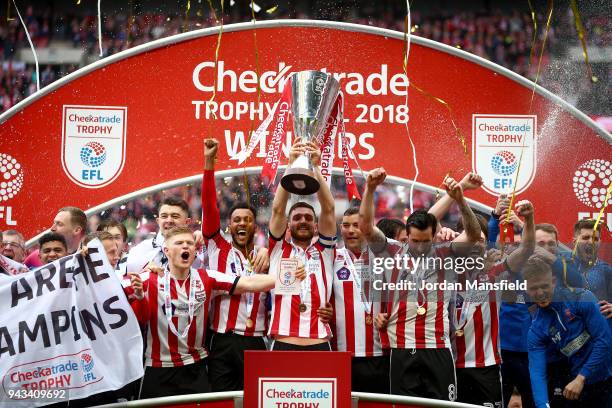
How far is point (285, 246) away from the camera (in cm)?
464

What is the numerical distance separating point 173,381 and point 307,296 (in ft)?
2.57

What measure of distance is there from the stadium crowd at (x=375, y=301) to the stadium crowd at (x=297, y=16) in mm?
1656

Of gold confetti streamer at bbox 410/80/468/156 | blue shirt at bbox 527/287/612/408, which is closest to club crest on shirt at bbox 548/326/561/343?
blue shirt at bbox 527/287/612/408

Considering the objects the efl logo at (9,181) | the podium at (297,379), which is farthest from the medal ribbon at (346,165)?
the efl logo at (9,181)

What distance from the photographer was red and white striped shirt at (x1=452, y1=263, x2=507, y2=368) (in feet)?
15.3

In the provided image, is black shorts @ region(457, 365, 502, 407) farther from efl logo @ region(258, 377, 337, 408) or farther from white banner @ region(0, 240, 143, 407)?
white banner @ region(0, 240, 143, 407)

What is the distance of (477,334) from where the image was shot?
471 cm

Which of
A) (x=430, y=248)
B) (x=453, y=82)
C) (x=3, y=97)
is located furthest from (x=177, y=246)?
(x=3, y=97)

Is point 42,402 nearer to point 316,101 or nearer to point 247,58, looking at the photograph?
point 316,101

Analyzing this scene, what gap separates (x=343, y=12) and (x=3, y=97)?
207 inches

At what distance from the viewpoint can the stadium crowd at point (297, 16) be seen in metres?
6.27

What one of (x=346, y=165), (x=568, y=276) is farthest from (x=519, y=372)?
(x=346, y=165)

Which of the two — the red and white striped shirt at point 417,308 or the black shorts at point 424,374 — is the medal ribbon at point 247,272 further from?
the black shorts at point 424,374

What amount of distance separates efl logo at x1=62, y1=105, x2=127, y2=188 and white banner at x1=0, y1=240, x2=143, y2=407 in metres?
1.53
